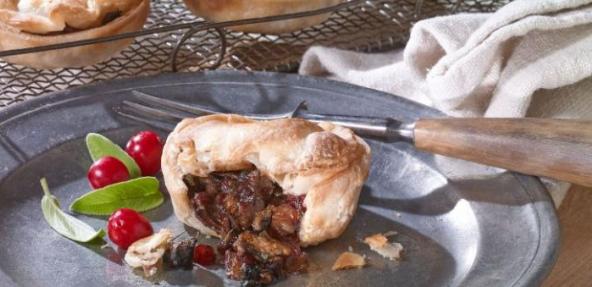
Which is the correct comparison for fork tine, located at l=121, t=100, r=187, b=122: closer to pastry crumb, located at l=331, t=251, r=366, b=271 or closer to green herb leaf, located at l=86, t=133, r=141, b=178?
green herb leaf, located at l=86, t=133, r=141, b=178

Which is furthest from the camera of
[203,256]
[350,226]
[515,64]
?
[515,64]

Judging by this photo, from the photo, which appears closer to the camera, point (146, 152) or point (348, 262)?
point (348, 262)

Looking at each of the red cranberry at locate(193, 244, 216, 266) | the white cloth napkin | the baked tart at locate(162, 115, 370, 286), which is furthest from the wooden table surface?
the red cranberry at locate(193, 244, 216, 266)

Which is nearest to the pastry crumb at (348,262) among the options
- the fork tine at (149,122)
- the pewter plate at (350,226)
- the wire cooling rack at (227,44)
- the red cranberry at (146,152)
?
the pewter plate at (350,226)

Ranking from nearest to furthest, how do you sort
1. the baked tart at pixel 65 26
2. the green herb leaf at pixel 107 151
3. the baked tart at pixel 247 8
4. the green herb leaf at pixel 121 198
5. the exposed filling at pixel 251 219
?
the exposed filling at pixel 251 219 → the green herb leaf at pixel 121 198 → the green herb leaf at pixel 107 151 → the baked tart at pixel 65 26 → the baked tart at pixel 247 8

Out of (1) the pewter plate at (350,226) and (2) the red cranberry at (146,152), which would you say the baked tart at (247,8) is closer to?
(1) the pewter plate at (350,226)

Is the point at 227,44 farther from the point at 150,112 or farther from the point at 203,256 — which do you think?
the point at 203,256

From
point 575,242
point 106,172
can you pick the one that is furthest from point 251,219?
point 575,242
